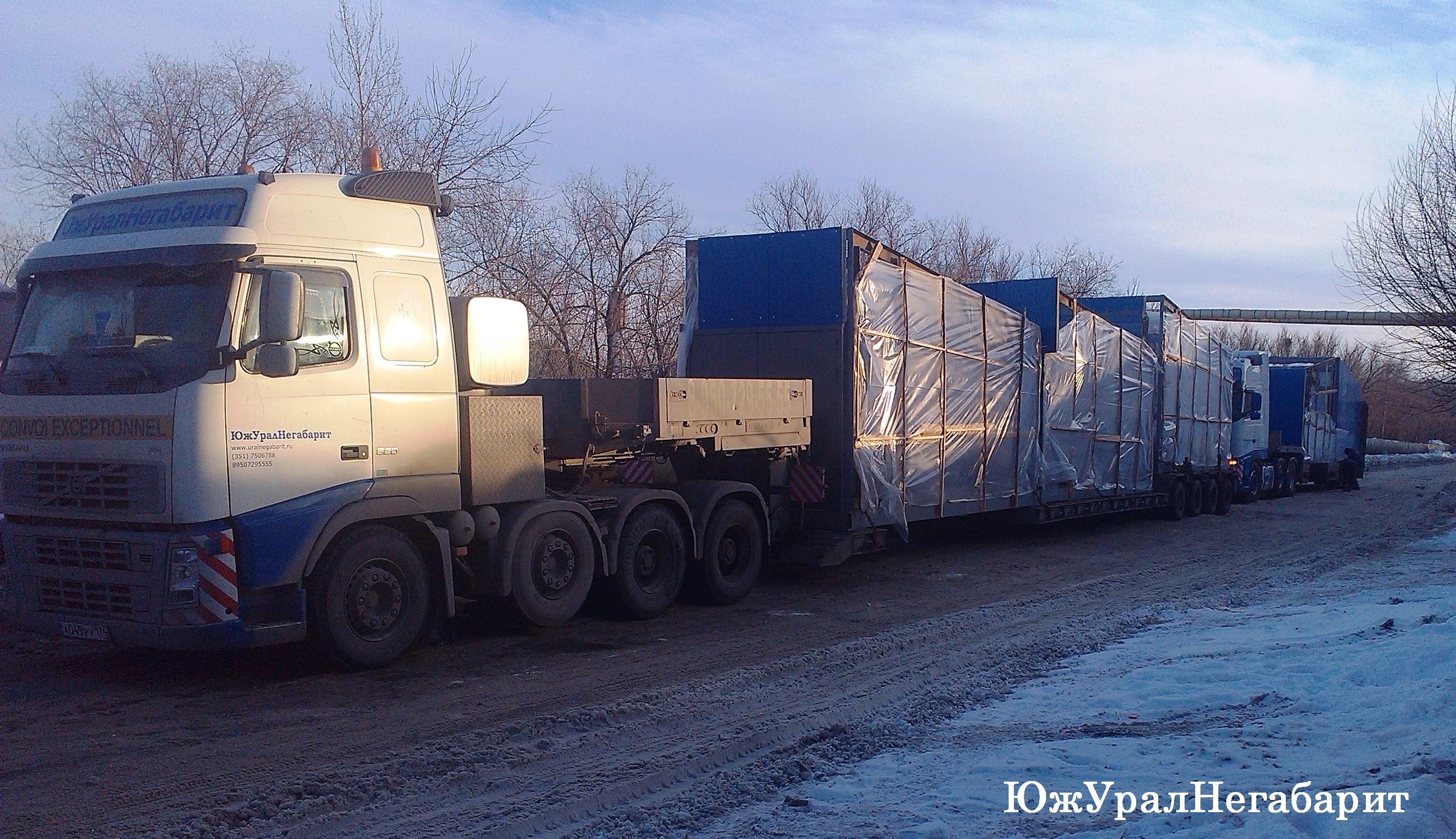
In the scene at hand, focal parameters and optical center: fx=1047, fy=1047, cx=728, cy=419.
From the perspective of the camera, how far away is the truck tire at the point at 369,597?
735 centimetres

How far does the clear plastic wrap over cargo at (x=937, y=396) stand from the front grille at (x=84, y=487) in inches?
282

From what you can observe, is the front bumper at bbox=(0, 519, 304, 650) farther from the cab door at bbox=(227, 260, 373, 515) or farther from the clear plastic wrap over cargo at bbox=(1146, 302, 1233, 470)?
the clear plastic wrap over cargo at bbox=(1146, 302, 1233, 470)

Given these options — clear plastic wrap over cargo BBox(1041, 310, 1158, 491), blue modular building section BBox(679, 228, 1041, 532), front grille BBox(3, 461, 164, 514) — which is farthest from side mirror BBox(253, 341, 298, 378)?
clear plastic wrap over cargo BBox(1041, 310, 1158, 491)

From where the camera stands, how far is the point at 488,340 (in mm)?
8531

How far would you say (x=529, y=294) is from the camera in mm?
21891

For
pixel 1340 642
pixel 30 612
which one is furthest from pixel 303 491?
pixel 1340 642

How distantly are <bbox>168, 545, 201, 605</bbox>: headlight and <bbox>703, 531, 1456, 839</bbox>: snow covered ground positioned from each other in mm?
3858

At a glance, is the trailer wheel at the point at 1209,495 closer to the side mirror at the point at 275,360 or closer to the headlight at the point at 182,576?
the side mirror at the point at 275,360

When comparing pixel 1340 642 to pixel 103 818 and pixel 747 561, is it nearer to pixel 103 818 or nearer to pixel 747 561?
pixel 747 561

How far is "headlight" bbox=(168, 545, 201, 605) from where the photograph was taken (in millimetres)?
6629

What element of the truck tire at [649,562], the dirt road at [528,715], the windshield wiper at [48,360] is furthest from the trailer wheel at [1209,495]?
the windshield wiper at [48,360]

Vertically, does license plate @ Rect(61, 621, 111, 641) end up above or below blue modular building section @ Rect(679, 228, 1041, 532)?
below

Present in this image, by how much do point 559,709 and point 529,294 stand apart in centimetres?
1595

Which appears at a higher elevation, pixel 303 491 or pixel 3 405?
pixel 3 405
